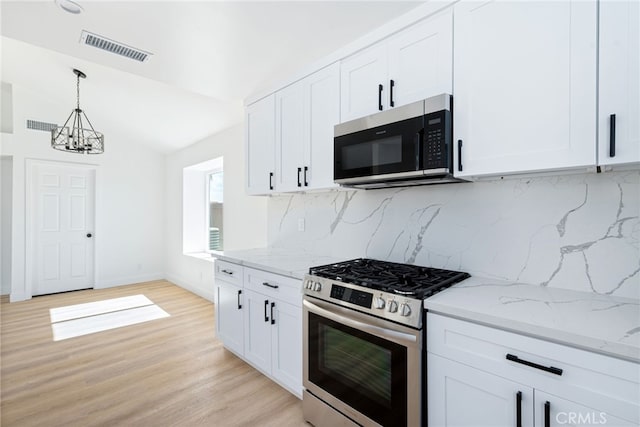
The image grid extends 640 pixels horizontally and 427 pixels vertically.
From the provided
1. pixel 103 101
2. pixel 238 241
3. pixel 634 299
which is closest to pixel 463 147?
pixel 634 299

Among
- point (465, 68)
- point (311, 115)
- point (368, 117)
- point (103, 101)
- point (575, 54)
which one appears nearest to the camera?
point (575, 54)

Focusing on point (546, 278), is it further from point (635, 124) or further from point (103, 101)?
point (103, 101)

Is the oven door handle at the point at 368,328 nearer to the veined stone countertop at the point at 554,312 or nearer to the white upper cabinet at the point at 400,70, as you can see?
the veined stone countertop at the point at 554,312

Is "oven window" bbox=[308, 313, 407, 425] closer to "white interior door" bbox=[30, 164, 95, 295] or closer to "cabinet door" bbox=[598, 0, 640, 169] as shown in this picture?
"cabinet door" bbox=[598, 0, 640, 169]

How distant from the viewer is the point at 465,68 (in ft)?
5.03

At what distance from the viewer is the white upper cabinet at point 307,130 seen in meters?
2.23

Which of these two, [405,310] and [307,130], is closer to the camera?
[405,310]

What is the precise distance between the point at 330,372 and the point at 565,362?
44.7 inches

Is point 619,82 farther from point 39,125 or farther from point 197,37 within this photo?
point 39,125

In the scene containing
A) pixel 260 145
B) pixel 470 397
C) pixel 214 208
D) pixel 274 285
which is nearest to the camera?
pixel 470 397

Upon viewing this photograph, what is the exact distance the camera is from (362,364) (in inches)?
61.6

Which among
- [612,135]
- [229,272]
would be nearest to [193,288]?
[229,272]

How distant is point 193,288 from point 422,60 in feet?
15.6

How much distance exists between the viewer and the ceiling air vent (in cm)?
221
